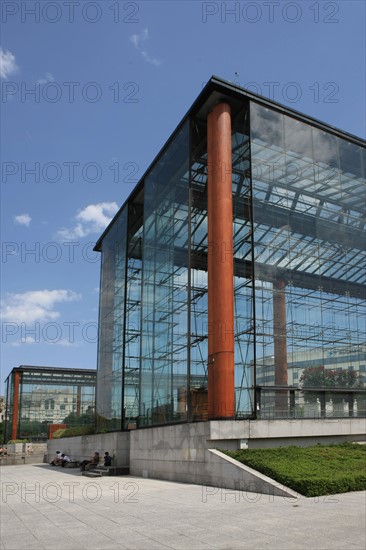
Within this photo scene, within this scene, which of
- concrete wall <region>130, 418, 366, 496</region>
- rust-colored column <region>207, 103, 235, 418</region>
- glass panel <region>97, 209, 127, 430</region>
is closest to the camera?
concrete wall <region>130, 418, 366, 496</region>

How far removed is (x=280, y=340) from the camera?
26.9 metres

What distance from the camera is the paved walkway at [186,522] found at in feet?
35.7

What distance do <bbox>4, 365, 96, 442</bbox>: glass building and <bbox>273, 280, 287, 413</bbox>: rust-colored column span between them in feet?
208

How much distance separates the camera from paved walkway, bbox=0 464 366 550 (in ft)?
35.7

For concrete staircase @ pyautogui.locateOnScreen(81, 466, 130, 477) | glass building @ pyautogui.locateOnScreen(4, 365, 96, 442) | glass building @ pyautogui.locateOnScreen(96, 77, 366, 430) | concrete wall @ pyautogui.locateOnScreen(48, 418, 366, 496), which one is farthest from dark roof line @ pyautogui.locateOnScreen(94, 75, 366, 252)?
glass building @ pyautogui.locateOnScreen(4, 365, 96, 442)

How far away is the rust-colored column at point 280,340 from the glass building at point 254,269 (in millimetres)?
55

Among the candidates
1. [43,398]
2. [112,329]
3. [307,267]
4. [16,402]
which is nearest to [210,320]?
[307,267]

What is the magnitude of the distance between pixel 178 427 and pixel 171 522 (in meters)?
12.9

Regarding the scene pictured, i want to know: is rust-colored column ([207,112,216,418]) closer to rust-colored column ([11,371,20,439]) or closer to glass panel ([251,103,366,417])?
glass panel ([251,103,366,417])

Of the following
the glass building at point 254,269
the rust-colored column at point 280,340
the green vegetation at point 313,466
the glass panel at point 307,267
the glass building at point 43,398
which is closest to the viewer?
the green vegetation at point 313,466

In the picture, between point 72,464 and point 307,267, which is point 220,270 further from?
point 72,464

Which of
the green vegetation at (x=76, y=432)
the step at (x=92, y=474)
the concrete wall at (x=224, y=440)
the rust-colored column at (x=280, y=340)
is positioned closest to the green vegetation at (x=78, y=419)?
the green vegetation at (x=76, y=432)

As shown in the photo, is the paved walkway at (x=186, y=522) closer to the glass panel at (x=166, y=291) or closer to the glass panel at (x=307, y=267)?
the glass panel at (x=307, y=267)

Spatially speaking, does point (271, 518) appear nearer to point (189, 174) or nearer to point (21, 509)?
point (21, 509)
